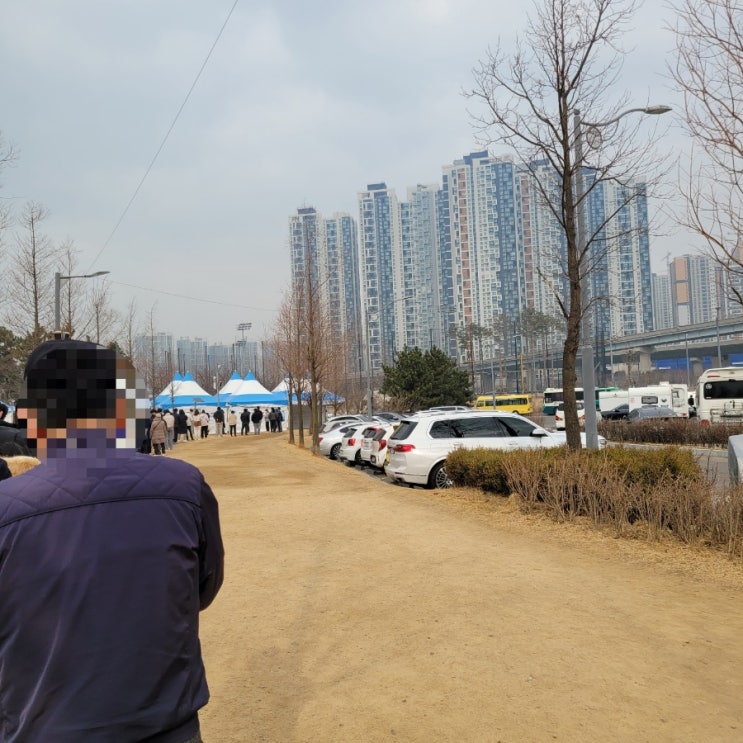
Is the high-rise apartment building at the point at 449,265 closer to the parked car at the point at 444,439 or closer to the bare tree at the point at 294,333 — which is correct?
the bare tree at the point at 294,333

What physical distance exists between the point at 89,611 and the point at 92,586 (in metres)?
0.06

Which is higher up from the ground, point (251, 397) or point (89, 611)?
point (251, 397)

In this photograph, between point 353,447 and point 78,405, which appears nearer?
point 78,405

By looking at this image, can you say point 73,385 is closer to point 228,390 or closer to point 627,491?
point 627,491

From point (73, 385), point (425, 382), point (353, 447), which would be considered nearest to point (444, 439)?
point (353, 447)

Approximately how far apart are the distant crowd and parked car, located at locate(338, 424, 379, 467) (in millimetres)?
6377

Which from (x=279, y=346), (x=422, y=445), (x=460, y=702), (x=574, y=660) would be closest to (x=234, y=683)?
(x=460, y=702)

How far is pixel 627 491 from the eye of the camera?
9.15 m

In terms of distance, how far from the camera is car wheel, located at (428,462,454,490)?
14.7 metres

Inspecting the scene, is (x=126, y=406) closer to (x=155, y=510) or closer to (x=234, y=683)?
(x=155, y=510)

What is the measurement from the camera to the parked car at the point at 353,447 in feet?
76.6

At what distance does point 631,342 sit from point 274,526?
86.7 m

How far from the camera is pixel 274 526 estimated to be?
10297mm

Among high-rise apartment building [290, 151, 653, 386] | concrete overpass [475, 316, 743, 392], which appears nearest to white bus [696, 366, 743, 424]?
concrete overpass [475, 316, 743, 392]
